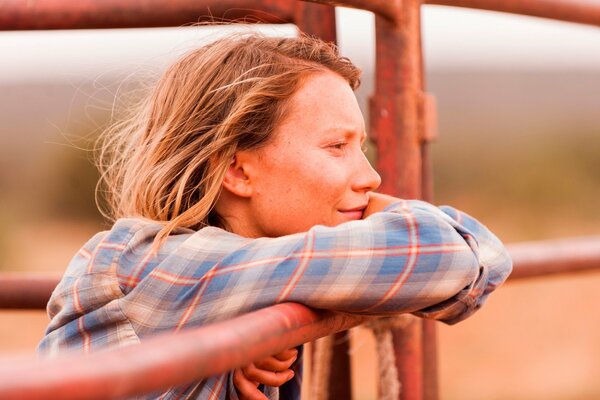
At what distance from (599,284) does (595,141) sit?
5578mm

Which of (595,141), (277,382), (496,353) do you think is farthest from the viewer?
(595,141)

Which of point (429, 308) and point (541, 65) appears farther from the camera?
point (541, 65)

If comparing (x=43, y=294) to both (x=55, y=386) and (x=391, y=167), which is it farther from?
(x=55, y=386)

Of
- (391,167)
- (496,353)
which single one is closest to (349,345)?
(391,167)

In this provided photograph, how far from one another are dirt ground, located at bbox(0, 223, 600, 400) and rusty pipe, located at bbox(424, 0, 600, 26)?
14.9 ft

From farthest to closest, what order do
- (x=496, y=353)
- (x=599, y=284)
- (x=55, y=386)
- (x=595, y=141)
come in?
(x=595, y=141), (x=599, y=284), (x=496, y=353), (x=55, y=386)

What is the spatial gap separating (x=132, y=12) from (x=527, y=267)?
26.1 inches

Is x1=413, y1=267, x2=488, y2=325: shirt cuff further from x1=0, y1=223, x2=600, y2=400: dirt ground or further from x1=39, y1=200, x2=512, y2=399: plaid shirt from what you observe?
x1=0, y1=223, x2=600, y2=400: dirt ground

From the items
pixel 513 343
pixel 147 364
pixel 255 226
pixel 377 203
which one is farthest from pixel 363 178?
pixel 513 343

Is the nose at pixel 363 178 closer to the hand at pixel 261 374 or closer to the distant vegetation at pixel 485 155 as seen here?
the hand at pixel 261 374

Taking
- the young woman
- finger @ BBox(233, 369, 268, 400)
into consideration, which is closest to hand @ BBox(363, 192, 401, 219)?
the young woman

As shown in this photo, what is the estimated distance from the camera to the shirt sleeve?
99 centimetres

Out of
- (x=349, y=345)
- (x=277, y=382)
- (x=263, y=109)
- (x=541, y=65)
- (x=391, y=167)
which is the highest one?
(x=263, y=109)

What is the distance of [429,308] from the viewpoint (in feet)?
3.57
